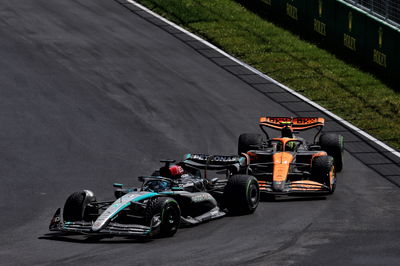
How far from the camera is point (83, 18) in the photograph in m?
39.1

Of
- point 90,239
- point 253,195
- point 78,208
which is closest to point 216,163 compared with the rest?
point 253,195

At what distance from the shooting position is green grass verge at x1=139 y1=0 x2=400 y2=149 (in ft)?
101

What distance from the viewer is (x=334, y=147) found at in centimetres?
2433

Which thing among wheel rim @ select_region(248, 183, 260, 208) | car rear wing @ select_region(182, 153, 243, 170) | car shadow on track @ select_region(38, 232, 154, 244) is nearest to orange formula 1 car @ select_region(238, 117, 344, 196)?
car rear wing @ select_region(182, 153, 243, 170)

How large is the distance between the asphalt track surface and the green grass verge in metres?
1.62

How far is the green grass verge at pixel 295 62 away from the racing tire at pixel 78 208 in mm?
12214

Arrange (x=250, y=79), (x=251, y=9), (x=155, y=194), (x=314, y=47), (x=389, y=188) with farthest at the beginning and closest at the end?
1. (x=251, y=9)
2. (x=314, y=47)
3. (x=250, y=79)
4. (x=389, y=188)
5. (x=155, y=194)

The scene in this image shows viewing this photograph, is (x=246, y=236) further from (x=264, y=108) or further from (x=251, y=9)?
(x=251, y=9)

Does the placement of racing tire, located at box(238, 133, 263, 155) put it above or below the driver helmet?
above

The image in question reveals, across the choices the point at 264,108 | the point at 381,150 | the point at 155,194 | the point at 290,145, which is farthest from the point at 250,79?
the point at 155,194

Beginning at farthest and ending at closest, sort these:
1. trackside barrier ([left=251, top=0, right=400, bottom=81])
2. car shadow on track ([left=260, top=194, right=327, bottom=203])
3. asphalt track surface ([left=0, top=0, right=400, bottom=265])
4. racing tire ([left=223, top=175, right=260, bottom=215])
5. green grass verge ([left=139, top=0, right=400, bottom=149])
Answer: trackside barrier ([left=251, top=0, right=400, bottom=81]) → green grass verge ([left=139, top=0, right=400, bottom=149]) → car shadow on track ([left=260, top=194, right=327, bottom=203]) → racing tire ([left=223, top=175, right=260, bottom=215]) → asphalt track surface ([left=0, top=0, right=400, bottom=265])

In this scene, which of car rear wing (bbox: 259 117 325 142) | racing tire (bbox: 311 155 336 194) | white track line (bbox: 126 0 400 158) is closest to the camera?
racing tire (bbox: 311 155 336 194)

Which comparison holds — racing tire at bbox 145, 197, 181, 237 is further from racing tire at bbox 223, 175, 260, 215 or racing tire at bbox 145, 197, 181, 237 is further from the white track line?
the white track line

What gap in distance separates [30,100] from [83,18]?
10.1 meters
